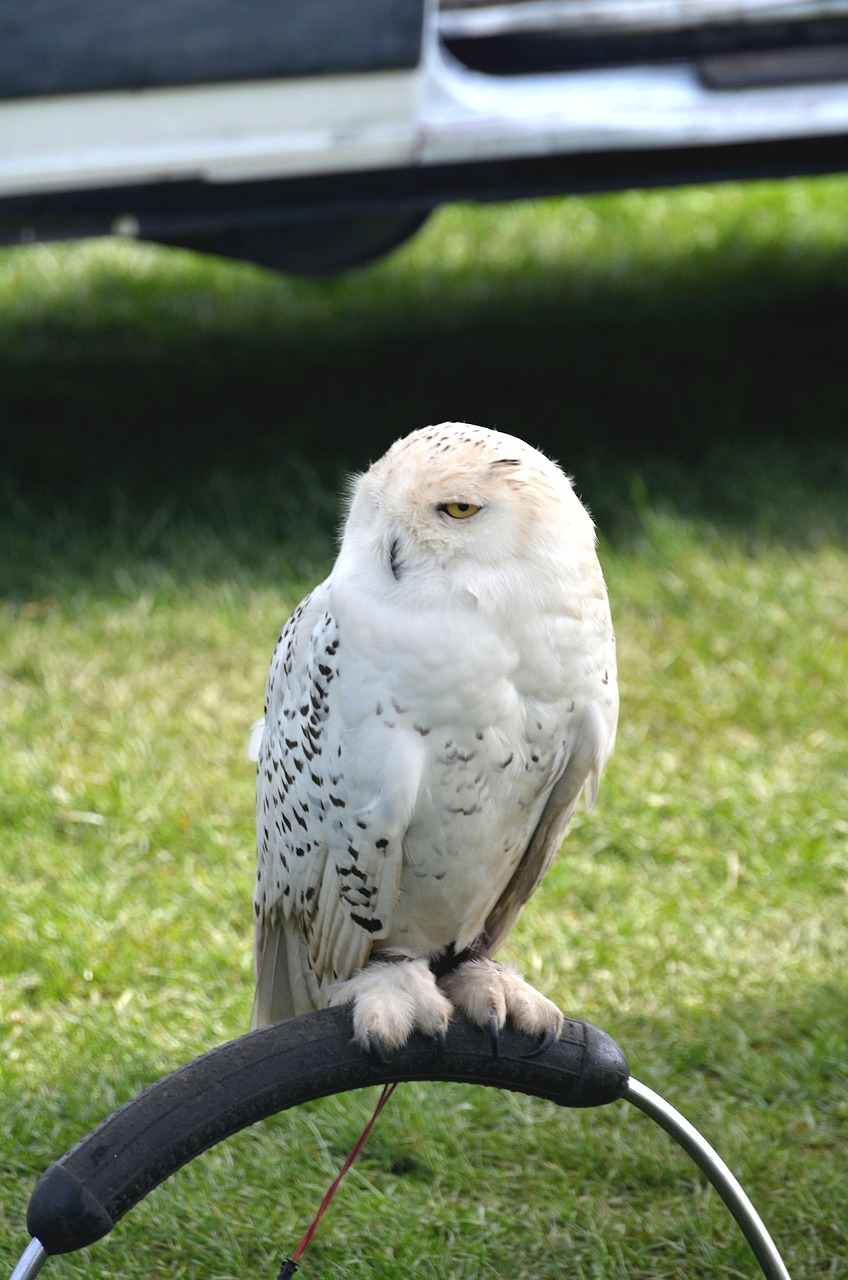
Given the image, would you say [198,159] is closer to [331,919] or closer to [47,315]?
[331,919]

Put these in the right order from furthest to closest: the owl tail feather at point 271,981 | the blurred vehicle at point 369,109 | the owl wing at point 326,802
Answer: the blurred vehicle at point 369,109, the owl tail feather at point 271,981, the owl wing at point 326,802

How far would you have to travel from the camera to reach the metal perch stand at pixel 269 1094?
5.27ft

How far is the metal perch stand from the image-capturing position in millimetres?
1605

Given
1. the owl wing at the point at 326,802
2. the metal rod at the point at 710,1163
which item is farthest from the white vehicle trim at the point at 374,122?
the metal rod at the point at 710,1163

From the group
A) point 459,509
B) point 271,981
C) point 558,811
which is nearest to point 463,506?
point 459,509

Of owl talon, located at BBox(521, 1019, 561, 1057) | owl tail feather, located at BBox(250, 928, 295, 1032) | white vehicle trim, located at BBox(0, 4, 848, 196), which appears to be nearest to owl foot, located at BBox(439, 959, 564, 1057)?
owl talon, located at BBox(521, 1019, 561, 1057)

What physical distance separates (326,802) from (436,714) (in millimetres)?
262

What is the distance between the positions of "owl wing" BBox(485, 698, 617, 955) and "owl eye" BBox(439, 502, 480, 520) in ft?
1.11

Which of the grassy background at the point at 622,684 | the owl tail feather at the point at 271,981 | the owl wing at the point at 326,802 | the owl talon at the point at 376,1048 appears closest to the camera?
the owl talon at the point at 376,1048

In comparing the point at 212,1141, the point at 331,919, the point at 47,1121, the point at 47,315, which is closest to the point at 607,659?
the point at 331,919

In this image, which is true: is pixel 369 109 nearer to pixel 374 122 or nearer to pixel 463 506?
pixel 374 122

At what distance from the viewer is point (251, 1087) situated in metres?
1.73

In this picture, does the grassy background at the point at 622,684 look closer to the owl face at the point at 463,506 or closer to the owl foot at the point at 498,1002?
the owl foot at the point at 498,1002

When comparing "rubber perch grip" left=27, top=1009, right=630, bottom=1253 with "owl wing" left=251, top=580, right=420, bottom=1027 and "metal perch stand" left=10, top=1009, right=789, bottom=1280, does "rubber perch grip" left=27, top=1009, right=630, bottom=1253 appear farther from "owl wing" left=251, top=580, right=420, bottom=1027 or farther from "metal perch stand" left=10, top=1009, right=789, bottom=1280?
"owl wing" left=251, top=580, right=420, bottom=1027
